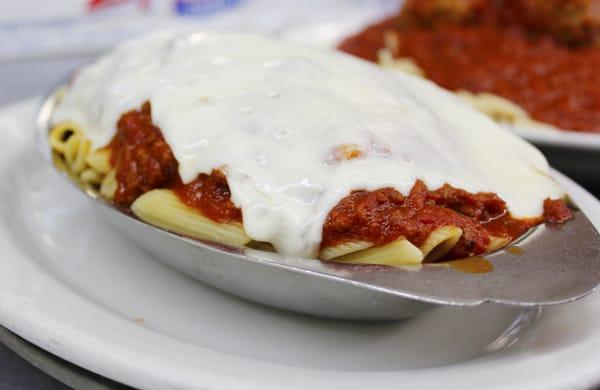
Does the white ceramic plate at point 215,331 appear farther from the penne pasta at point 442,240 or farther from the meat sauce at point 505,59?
the meat sauce at point 505,59

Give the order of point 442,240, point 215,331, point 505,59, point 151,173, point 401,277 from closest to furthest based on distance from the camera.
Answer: point 401,277
point 442,240
point 215,331
point 151,173
point 505,59

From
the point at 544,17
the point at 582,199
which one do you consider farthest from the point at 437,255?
the point at 544,17

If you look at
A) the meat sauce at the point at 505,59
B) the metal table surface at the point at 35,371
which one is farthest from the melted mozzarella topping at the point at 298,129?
the meat sauce at the point at 505,59

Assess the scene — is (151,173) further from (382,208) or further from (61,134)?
(382,208)

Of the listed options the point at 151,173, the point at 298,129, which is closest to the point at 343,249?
the point at 298,129

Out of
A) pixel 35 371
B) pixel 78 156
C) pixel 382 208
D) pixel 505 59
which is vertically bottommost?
pixel 35 371

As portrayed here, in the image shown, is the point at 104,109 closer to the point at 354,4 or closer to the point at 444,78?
the point at 444,78

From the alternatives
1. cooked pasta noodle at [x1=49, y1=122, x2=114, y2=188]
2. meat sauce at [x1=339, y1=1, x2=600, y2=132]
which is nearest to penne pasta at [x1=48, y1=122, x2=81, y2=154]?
cooked pasta noodle at [x1=49, y1=122, x2=114, y2=188]

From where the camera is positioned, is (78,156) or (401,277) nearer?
(401,277)
